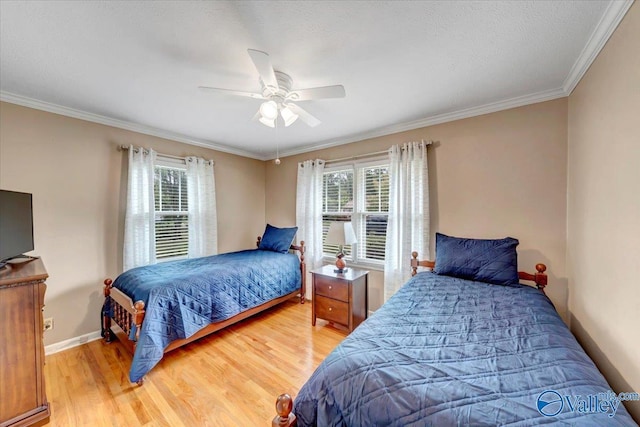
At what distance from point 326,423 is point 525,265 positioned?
2327 mm

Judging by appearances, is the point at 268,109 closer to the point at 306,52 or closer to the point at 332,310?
the point at 306,52

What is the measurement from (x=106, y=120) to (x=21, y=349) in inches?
88.4

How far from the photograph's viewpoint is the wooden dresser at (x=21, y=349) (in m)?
1.51

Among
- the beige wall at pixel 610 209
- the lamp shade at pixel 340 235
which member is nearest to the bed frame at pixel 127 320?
the lamp shade at pixel 340 235

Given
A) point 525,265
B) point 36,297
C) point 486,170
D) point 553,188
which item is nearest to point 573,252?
point 525,265

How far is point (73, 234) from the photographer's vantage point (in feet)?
8.32

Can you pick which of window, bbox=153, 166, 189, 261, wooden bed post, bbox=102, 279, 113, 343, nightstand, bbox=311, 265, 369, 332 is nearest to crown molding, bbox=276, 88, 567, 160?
nightstand, bbox=311, 265, 369, 332

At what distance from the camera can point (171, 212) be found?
130 inches

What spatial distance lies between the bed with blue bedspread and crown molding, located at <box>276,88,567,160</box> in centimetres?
184

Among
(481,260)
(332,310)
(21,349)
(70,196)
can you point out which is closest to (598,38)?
(481,260)

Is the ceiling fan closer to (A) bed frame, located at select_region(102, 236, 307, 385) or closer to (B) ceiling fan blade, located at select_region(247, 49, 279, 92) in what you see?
(B) ceiling fan blade, located at select_region(247, 49, 279, 92)

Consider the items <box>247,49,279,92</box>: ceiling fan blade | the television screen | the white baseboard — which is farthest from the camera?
the white baseboard

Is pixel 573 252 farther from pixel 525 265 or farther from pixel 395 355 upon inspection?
pixel 395 355

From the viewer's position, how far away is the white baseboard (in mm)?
2375
